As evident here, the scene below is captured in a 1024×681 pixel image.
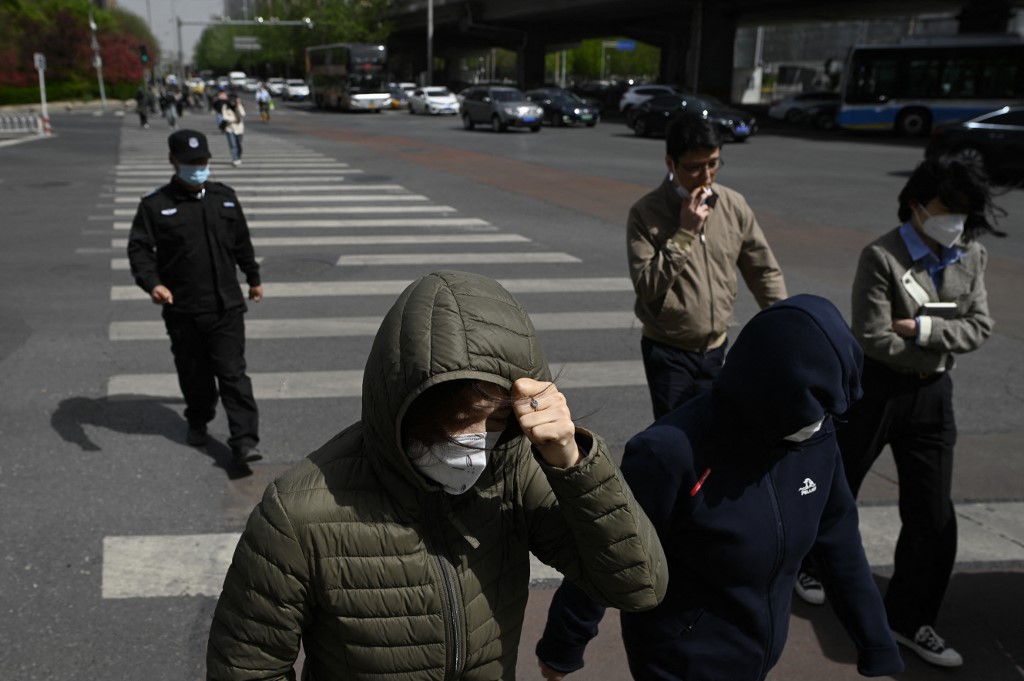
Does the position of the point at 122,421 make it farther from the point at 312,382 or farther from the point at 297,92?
the point at 297,92

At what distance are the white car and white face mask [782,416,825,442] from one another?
46974mm

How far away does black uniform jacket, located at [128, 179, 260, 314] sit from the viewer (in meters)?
5.07

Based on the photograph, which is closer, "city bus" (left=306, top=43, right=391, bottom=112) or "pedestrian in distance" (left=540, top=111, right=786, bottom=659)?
"pedestrian in distance" (left=540, top=111, right=786, bottom=659)

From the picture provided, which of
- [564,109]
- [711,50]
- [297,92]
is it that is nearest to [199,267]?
[564,109]

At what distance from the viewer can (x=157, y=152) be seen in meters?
25.4

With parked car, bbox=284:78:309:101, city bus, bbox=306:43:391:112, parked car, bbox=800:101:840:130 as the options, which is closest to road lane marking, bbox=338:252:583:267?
parked car, bbox=800:101:840:130

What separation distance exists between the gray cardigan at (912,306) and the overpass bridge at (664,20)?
39.2 metres

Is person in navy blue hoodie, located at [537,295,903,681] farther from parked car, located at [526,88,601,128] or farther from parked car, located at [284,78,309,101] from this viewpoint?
parked car, located at [284,78,309,101]

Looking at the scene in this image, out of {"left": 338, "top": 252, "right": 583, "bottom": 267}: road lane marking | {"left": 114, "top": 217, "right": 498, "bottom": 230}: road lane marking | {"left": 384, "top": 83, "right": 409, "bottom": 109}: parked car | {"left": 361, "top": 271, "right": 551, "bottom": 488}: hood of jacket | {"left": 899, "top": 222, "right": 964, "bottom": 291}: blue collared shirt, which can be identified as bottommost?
{"left": 338, "top": 252, "right": 583, "bottom": 267}: road lane marking

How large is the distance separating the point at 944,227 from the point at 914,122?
104 ft

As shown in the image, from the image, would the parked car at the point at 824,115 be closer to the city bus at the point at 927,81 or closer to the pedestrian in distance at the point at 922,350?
the city bus at the point at 927,81

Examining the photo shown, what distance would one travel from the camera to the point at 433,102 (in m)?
47.5

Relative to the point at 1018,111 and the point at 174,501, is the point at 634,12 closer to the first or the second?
the point at 1018,111

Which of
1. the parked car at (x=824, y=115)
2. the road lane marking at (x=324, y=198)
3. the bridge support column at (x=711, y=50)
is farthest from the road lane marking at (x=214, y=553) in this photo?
the bridge support column at (x=711, y=50)
